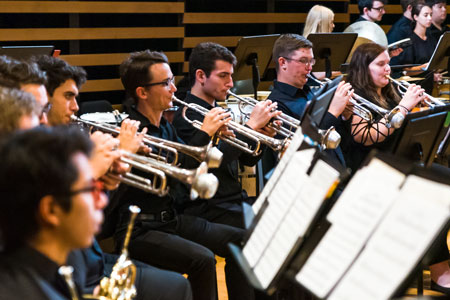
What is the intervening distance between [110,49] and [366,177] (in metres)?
5.09

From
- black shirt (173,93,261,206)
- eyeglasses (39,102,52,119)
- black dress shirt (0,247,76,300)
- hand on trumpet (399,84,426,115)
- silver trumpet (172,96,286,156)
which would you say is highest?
eyeglasses (39,102,52,119)

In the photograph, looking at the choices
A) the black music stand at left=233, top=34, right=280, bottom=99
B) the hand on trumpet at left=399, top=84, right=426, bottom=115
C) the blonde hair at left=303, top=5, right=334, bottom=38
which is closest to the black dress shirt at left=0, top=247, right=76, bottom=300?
the hand on trumpet at left=399, top=84, right=426, bottom=115

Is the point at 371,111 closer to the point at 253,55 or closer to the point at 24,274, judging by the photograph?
the point at 253,55

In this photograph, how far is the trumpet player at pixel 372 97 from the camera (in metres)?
3.96

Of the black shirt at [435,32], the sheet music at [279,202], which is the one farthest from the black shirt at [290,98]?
the black shirt at [435,32]

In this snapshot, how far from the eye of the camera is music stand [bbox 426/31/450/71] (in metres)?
5.93

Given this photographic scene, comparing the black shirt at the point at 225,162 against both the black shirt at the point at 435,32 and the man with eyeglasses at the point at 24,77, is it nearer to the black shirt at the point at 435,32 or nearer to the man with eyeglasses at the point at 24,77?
the man with eyeglasses at the point at 24,77

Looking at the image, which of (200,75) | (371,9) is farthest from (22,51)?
(371,9)

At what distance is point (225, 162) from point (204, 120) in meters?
0.30

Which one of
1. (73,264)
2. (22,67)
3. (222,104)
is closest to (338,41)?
(222,104)

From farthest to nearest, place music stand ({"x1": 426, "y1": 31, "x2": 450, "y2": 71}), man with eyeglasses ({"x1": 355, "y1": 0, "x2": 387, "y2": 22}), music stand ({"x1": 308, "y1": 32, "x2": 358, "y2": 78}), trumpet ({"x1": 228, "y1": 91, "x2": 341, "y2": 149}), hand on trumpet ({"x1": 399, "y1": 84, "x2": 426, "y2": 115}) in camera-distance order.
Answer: man with eyeglasses ({"x1": 355, "y1": 0, "x2": 387, "y2": 22}) → music stand ({"x1": 426, "y1": 31, "x2": 450, "y2": 71}) → music stand ({"x1": 308, "y1": 32, "x2": 358, "y2": 78}) → hand on trumpet ({"x1": 399, "y1": 84, "x2": 426, "y2": 115}) → trumpet ({"x1": 228, "y1": 91, "x2": 341, "y2": 149})

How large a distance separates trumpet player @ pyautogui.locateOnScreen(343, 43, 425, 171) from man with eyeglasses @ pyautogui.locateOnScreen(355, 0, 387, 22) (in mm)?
2777

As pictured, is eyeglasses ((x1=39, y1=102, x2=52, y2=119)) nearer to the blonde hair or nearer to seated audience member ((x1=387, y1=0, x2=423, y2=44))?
the blonde hair

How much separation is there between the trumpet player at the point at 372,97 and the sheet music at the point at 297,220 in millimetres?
2189
